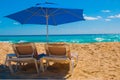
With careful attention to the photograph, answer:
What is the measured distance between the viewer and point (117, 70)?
716 centimetres

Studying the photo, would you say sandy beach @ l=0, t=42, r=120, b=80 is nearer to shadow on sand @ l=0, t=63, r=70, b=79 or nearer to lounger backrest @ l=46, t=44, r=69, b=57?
shadow on sand @ l=0, t=63, r=70, b=79

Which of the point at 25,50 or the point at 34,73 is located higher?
the point at 25,50

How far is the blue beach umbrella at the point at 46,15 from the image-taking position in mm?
7340

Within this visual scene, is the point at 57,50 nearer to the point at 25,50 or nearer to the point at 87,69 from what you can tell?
the point at 25,50

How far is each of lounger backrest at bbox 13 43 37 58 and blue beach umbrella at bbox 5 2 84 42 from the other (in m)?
1.07

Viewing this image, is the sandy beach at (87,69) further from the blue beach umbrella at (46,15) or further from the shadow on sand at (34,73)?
the blue beach umbrella at (46,15)

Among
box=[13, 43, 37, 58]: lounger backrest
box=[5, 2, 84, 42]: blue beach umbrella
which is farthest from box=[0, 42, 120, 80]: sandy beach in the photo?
box=[5, 2, 84, 42]: blue beach umbrella

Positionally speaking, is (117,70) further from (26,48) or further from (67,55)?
(26,48)

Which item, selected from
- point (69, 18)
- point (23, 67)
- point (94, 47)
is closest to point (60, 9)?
point (69, 18)

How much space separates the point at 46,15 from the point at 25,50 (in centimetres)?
132

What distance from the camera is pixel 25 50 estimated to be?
22.0 ft

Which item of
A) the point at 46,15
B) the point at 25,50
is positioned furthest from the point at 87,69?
the point at 46,15

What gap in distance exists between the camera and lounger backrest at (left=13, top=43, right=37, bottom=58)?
6.65 meters

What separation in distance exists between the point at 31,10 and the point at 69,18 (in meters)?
1.00
